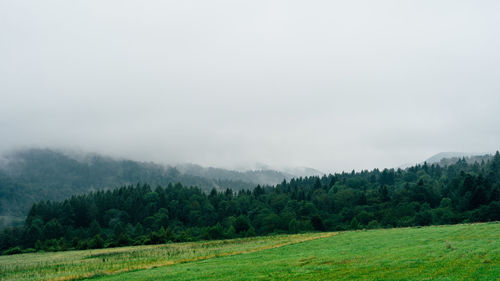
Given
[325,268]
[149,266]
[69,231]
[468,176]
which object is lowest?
[69,231]

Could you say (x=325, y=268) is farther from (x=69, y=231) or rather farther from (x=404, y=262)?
(x=69, y=231)

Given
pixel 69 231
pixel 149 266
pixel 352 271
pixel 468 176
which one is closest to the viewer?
pixel 352 271

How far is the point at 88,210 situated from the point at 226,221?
250 ft

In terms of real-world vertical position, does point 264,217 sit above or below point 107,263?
below

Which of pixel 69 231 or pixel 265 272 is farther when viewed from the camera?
pixel 69 231

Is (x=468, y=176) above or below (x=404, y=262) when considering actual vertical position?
above

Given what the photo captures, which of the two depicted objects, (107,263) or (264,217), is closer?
(107,263)

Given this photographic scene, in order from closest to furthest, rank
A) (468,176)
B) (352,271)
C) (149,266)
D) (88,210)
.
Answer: (352,271)
(149,266)
(468,176)
(88,210)

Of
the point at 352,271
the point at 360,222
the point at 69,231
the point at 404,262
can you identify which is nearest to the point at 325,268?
the point at 352,271

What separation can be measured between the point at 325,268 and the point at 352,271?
3789 mm

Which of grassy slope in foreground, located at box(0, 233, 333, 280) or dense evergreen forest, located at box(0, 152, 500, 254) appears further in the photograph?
dense evergreen forest, located at box(0, 152, 500, 254)

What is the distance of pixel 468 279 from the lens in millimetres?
23875

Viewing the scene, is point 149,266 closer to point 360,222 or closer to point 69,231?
point 360,222

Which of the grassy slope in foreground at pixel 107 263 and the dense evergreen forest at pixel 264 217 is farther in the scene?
the dense evergreen forest at pixel 264 217
